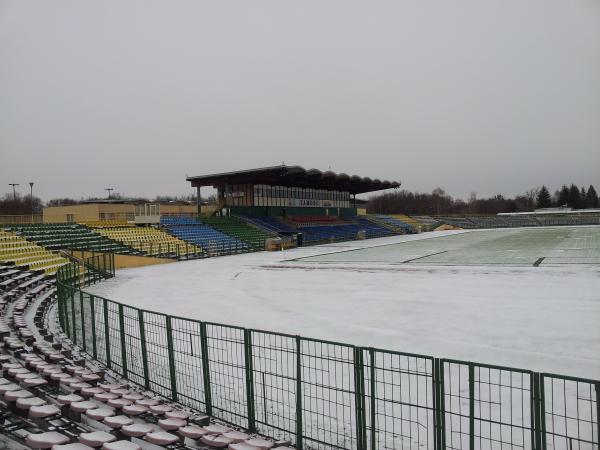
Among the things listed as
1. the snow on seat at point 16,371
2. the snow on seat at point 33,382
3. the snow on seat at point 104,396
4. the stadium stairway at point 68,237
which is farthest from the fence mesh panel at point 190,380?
the stadium stairway at point 68,237

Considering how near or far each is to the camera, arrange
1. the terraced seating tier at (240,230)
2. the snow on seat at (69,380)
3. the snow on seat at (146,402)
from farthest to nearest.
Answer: the terraced seating tier at (240,230), the snow on seat at (69,380), the snow on seat at (146,402)

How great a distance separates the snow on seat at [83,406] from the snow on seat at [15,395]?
709 mm

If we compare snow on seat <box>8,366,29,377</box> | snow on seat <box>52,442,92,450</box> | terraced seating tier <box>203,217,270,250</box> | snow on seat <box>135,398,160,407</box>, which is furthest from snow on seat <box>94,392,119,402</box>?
terraced seating tier <box>203,217,270,250</box>

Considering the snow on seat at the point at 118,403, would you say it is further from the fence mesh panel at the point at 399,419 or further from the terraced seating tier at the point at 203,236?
the terraced seating tier at the point at 203,236

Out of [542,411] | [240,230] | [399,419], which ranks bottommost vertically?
[399,419]

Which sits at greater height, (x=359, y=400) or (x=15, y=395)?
(x=359, y=400)

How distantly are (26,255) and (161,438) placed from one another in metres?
22.6

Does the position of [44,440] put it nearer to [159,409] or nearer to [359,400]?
[159,409]

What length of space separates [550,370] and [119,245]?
29588mm

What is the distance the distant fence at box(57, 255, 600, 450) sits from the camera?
4.74 m

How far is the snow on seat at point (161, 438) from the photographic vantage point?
5043 mm

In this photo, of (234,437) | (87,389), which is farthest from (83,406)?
(234,437)

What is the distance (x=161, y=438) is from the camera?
5.08 meters

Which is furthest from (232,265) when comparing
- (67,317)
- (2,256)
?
(67,317)
